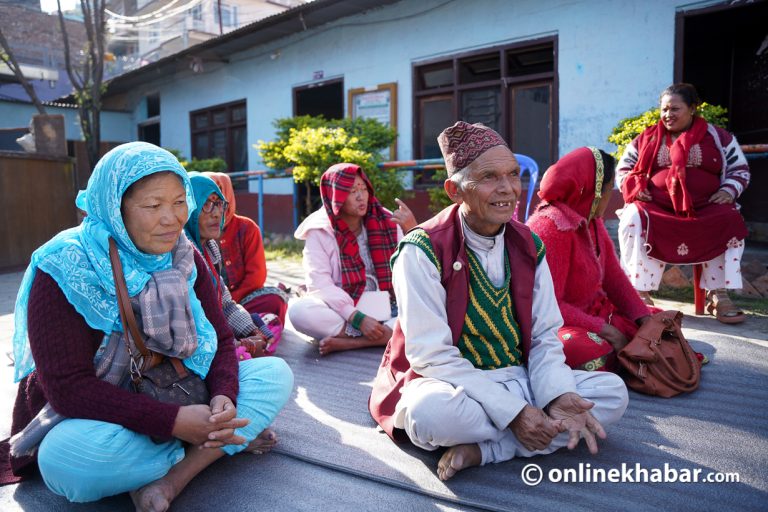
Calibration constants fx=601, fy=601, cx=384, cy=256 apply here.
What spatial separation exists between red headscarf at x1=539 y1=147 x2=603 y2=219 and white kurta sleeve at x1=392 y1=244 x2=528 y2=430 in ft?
3.35

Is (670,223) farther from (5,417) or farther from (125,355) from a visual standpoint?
(5,417)

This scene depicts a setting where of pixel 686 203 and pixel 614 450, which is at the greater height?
pixel 686 203

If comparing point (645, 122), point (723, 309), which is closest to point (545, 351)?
point (723, 309)

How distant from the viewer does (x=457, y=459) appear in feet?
6.72

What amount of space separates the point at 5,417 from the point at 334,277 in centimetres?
193

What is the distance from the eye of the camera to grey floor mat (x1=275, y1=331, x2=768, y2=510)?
6.41 ft

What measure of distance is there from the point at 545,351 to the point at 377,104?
23.4 ft

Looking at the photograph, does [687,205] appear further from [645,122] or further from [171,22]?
[171,22]

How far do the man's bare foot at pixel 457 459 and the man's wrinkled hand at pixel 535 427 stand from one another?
177 mm

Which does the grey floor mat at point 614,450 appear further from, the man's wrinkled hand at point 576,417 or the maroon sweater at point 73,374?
the maroon sweater at point 73,374

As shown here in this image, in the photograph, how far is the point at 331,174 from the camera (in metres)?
3.84

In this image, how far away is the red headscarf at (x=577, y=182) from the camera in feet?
9.39

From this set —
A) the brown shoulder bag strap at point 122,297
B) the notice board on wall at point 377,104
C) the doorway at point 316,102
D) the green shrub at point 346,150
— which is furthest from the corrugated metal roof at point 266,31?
the brown shoulder bag strap at point 122,297

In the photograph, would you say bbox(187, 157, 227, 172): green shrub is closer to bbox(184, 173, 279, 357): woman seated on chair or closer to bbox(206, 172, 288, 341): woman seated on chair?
bbox(206, 172, 288, 341): woman seated on chair
